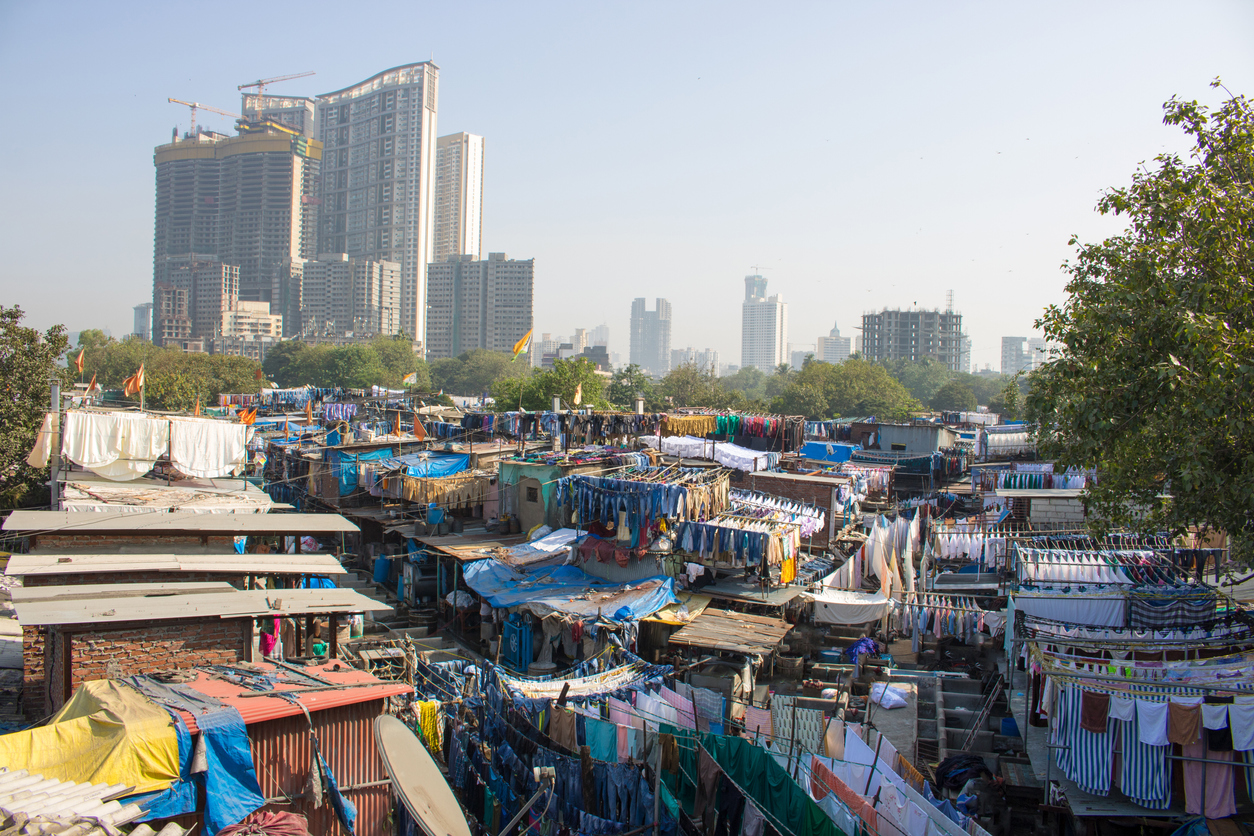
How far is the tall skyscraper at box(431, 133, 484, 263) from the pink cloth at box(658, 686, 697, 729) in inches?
7470

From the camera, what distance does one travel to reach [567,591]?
639 inches

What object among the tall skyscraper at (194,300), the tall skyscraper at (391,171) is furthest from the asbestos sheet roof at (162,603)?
the tall skyscraper at (391,171)

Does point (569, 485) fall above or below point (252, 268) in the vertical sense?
below

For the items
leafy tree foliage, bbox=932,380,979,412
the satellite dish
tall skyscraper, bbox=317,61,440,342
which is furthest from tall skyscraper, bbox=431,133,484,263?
the satellite dish

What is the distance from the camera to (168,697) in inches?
271

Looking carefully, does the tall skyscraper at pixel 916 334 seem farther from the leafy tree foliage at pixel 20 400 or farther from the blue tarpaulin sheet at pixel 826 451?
the leafy tree foliage at pixel 20 400

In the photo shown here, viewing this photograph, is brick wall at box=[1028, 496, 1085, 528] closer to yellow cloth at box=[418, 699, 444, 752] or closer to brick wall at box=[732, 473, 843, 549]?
brick wall at box=[732, 473, 843, 549]

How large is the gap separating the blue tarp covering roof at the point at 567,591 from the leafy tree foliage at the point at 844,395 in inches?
2131

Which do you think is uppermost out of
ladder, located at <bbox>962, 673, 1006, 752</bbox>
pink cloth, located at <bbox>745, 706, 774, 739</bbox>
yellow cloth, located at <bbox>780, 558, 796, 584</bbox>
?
yellow cloth, located at <bbox>780, 558, 796, 584</bbox>

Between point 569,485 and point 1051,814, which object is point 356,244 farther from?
point 1051,814

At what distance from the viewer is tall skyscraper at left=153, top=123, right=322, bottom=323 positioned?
167 meters

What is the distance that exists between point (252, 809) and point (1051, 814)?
8305 mm

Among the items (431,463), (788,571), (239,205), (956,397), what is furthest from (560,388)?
(239,205)

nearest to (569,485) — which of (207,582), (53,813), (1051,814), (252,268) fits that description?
(207,582)
